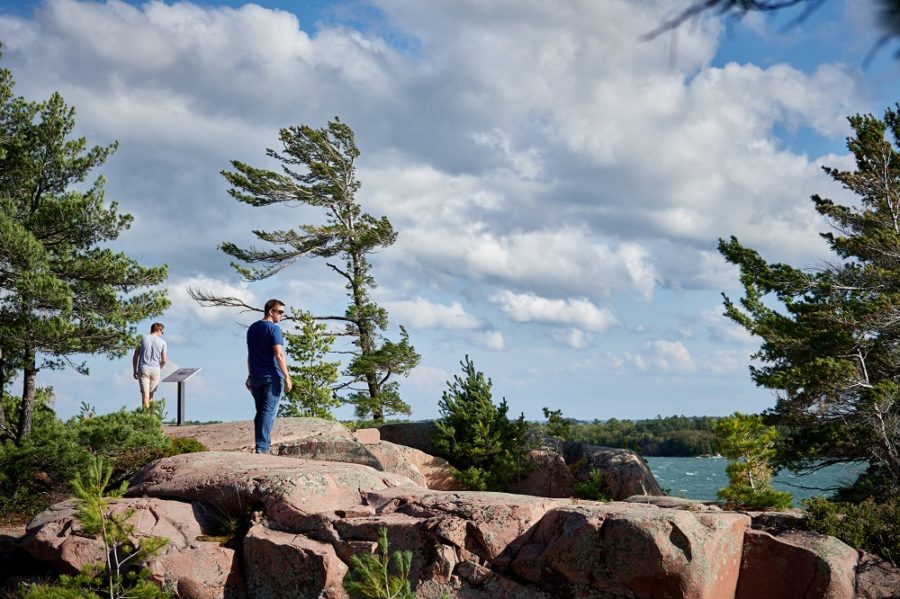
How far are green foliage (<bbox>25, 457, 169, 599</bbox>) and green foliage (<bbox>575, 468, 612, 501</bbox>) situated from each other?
8962 millimetres

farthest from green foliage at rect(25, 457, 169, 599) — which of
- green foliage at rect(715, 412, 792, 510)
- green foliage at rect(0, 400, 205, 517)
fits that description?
green foliage at rect(715, 412, 792, 510)

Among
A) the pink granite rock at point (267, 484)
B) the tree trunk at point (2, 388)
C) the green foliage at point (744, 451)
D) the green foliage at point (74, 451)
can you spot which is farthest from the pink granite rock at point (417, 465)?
the tree trunk at point (2, 388)

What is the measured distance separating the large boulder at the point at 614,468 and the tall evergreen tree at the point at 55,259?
974cm

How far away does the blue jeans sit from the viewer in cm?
1187

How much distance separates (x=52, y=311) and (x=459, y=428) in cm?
864

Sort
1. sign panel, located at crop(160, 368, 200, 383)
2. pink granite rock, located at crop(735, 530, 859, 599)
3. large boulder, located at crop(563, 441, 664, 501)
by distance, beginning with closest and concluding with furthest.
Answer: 1. pink granite rock, located at crop(735, 530, 859, 599)
2. large boulder, located at crop(563, 441, 664, 501)
3. sign panel, located at crop(160, 368, 200, 383)

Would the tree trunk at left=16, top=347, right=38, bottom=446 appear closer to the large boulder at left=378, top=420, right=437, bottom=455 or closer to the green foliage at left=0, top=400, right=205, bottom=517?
the green foliage at left=0, top=400, right=205, bottom=517

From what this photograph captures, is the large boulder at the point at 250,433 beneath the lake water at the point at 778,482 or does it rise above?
above

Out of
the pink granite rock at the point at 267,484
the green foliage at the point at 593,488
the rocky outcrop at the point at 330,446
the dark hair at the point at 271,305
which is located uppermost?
the dark hair at the point at 271,305

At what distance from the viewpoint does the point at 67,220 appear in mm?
16688

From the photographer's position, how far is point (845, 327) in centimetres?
1758

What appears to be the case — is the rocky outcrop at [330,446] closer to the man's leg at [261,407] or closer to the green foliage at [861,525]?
the man's leg at [261,407]

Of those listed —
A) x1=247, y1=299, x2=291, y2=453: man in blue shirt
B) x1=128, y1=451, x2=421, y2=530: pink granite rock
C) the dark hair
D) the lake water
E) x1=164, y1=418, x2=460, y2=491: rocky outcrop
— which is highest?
the dark hair

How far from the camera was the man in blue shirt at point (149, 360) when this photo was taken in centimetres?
1652
